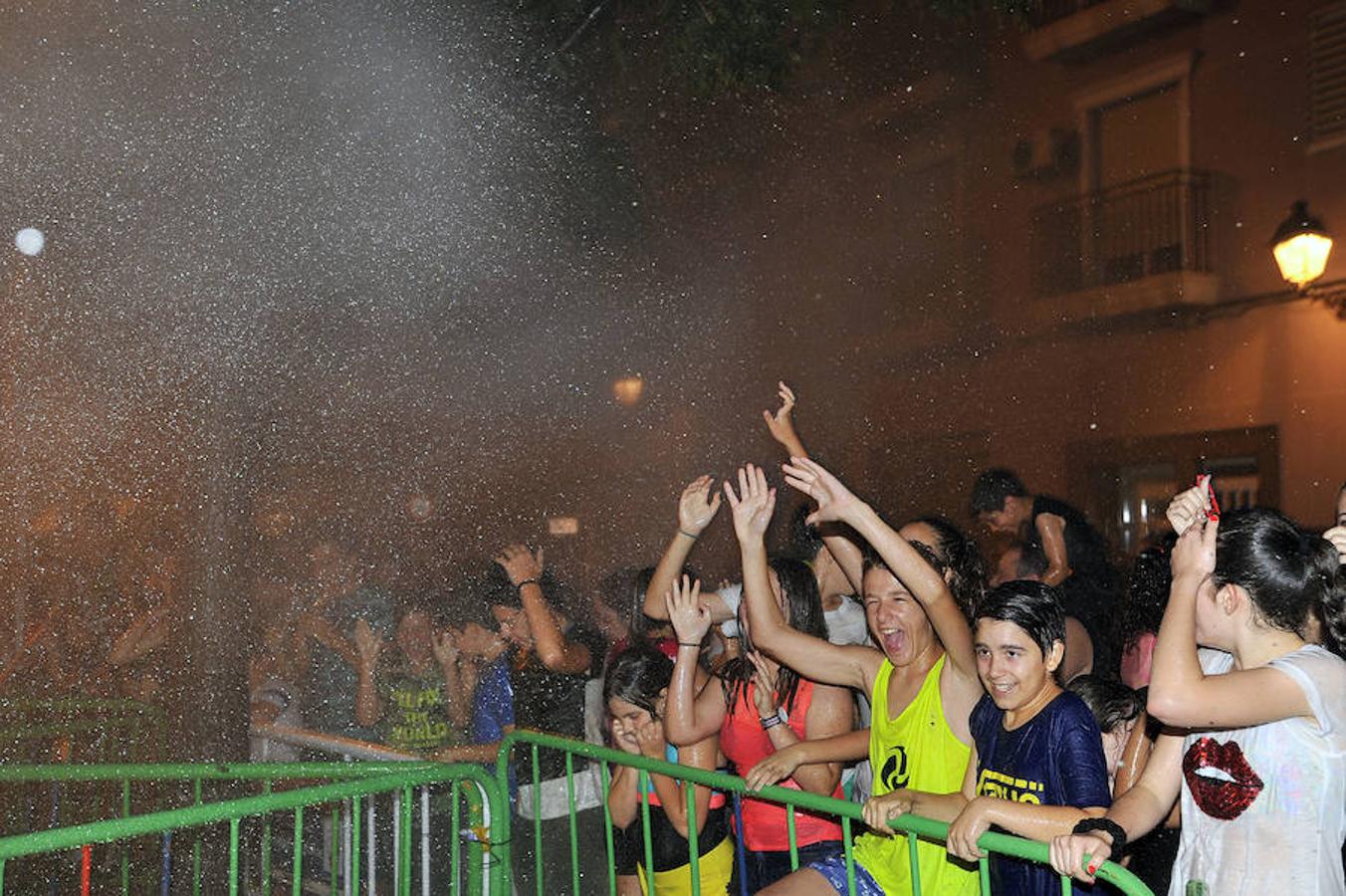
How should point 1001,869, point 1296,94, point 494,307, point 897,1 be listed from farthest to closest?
1. point 897,1
2. point 1296,94
3. point 494,307
4. point 1001,869

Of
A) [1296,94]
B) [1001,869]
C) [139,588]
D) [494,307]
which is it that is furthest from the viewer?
[1296,94]

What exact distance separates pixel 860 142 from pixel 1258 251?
14.4 feet

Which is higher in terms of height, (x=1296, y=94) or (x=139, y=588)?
(x=1296, y=94)

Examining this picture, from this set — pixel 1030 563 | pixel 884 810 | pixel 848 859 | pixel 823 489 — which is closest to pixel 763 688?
pixel 823 489

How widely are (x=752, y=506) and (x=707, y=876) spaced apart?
1.09 meters

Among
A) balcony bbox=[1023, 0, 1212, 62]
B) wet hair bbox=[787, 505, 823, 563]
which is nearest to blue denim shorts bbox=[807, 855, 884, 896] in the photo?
wet hair bbox=[787, 505, 823, 563]

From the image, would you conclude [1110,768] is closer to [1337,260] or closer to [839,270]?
[1337,260]

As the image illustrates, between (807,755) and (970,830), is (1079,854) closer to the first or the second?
(970,830)

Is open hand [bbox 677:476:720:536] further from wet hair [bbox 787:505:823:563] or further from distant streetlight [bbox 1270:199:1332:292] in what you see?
distant streetlight [bbox 1270:199:1332:292]

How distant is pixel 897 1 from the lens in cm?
1255

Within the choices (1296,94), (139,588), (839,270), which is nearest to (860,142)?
(839,270)

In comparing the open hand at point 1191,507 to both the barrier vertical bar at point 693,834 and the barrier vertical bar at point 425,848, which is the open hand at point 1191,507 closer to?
the barrier vertical bar at point 693,834

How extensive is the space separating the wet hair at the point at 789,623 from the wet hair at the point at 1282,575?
1.38m

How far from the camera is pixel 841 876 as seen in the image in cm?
308
